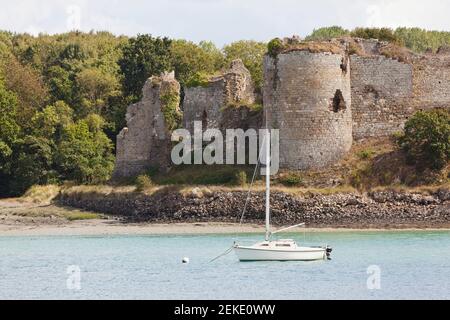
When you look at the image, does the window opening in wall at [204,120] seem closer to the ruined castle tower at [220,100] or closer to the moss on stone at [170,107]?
the ruined castle tower at [220,100]

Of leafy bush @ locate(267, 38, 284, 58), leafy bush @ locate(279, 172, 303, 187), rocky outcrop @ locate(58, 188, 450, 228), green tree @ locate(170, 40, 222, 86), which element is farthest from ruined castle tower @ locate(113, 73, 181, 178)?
green tree @ locate(170, 40, 222, 86)

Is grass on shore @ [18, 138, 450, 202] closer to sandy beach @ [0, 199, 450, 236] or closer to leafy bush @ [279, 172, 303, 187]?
leafy bush @ [279, 172, 303, 187]

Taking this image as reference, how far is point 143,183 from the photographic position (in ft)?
191

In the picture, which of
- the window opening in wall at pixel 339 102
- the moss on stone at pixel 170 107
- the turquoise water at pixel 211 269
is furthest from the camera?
the moss on stone at pixel 170 107

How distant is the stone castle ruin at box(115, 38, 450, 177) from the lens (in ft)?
184

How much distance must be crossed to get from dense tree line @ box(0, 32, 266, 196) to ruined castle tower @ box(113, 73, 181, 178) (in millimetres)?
1349

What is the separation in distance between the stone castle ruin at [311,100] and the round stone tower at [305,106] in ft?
0.13

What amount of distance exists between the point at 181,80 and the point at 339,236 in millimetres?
26966

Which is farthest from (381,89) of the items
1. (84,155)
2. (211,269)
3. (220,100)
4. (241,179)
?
(211,269)

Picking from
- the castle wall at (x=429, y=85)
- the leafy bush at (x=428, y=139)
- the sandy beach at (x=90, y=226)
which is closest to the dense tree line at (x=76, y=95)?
the sandy beach at (x=90, y=226)

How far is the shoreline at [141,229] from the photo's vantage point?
52750 mm
